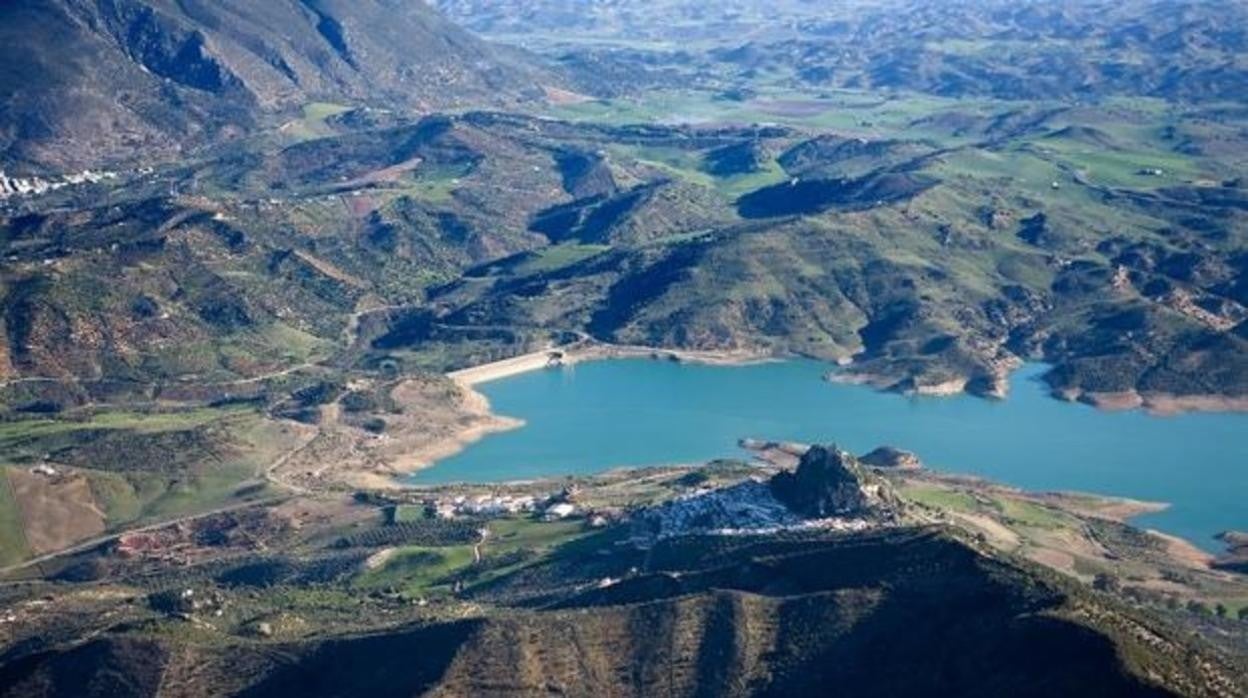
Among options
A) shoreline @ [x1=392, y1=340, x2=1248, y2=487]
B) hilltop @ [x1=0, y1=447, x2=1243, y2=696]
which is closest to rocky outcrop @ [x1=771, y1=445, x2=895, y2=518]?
hilltop @ [x1=0, y1=447, x2=1243, y2=696]

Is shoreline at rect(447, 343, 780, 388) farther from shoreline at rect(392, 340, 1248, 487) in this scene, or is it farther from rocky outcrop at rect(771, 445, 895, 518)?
rocky outcrop at rect(771, 445, 895, 518)

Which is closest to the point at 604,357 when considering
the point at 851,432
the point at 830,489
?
the point at 851,432

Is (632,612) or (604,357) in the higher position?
(632,612)

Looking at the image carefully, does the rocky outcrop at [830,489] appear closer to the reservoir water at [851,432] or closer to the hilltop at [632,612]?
the hilltop at [632,612]

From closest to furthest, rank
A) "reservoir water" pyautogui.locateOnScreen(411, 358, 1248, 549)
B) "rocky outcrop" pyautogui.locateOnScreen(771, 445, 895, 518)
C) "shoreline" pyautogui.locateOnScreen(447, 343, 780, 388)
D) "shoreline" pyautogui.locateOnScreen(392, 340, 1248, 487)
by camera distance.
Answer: "rocky outcrop" pyautogui.locateOnScreen(771, 445, 895, 518) → "reservoir water" pyautogui.locateOnScreen(411, 358, 1248, 549) → "shoreline" pyautogui.locateOnScreen(392, 340, 1248, 487) → "shoreline" pyautogui.locateOnScreen(447, 343, 780, 388)

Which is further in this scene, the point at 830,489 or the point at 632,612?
the point at 830,489

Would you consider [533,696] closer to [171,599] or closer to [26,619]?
[171,599]

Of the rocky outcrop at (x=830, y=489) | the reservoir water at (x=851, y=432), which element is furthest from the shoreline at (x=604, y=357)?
the rocky outcrop at (x=830, y=489)

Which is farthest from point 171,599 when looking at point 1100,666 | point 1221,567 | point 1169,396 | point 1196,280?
→ point 1196,280

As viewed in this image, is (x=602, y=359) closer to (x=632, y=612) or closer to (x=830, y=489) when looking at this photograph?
(x=830, y=489)
